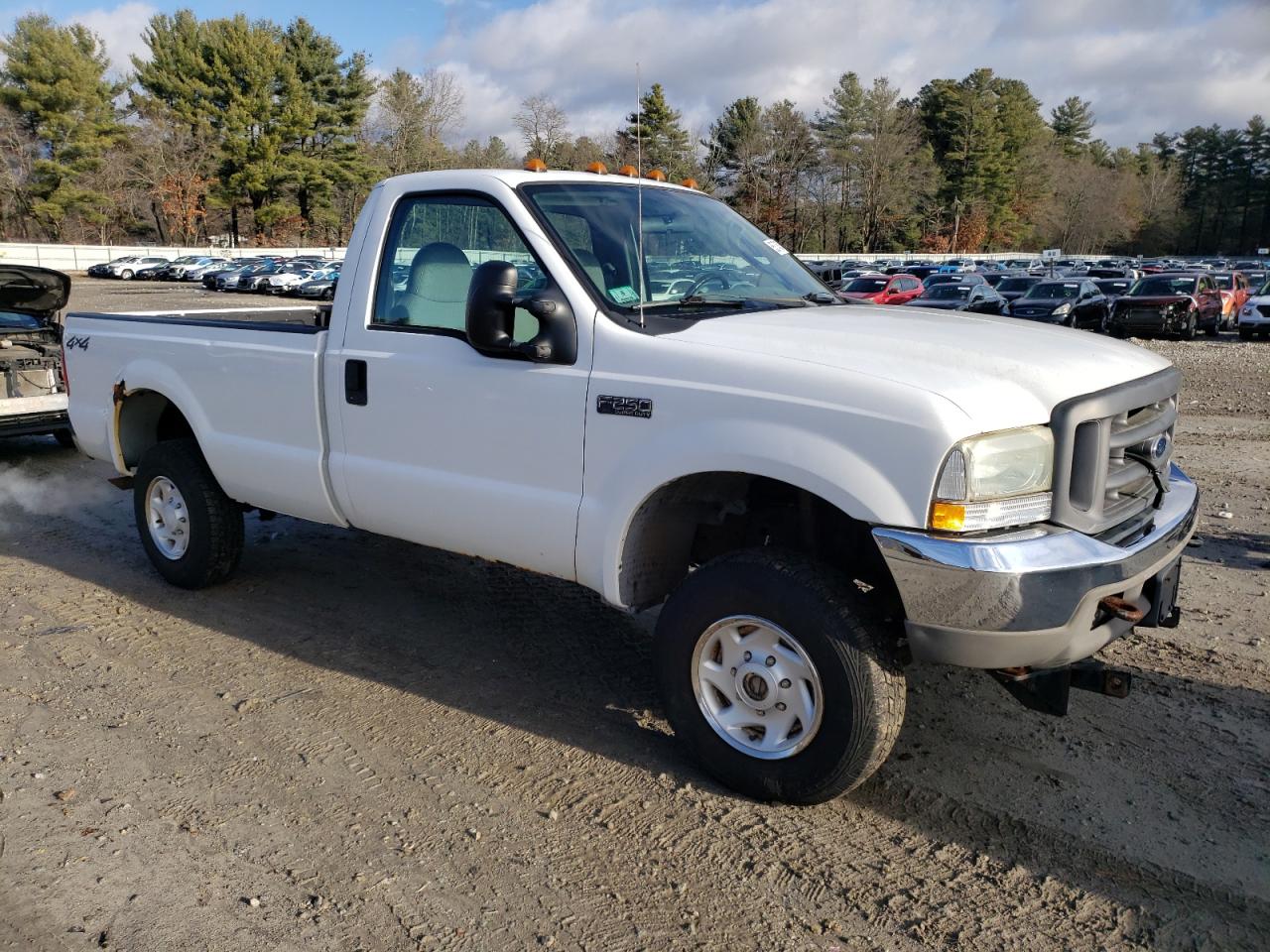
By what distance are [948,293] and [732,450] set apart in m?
26.8

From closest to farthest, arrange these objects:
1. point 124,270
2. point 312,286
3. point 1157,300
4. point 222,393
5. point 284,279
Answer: point 222,393 → point 1157,300 → point 312,286 → point 284,279 → point 124,270

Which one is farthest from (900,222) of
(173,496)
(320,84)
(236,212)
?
(173,496)

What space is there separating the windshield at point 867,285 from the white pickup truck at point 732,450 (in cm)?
2618

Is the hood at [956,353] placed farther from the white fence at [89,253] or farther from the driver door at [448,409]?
the white fence at [89,253]

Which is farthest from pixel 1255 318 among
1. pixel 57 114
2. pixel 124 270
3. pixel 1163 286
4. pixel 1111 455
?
pixel 57 114

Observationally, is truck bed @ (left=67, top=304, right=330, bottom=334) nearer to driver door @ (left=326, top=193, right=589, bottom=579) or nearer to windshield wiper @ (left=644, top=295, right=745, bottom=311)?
driver door @ (left=326, top=193, right=589, bottom=579)

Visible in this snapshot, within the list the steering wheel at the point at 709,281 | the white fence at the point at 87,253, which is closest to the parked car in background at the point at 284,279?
the white fence at the point at 87,253

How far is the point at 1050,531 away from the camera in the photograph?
3.06 metres

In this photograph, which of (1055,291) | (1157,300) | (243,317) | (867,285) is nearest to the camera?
(243,317)

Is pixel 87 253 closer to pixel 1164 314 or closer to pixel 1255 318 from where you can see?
pixel 1164 314

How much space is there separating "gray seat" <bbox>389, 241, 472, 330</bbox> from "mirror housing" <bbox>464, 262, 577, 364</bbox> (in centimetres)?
46

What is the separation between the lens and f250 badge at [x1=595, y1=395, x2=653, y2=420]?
3.54 meters

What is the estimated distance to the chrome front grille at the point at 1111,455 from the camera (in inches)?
121

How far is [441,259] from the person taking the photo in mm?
4359
